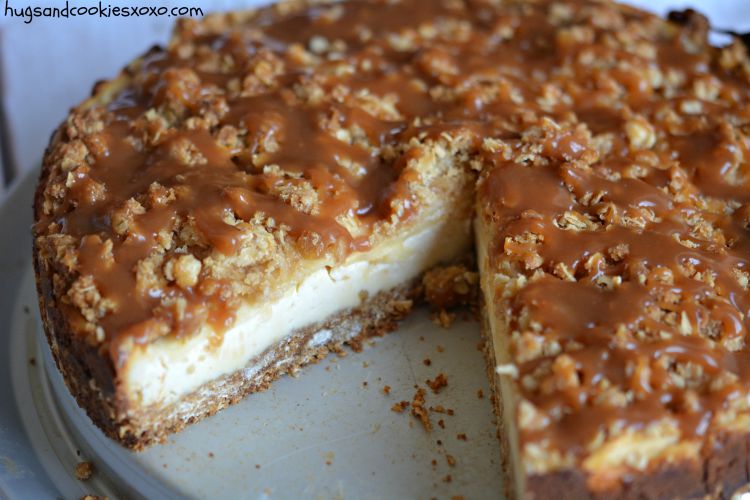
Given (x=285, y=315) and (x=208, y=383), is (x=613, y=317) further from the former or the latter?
(x=208, y=383)

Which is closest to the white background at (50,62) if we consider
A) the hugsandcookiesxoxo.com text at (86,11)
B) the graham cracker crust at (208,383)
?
the hugsandcookiesxoxo.com text at (86,11)

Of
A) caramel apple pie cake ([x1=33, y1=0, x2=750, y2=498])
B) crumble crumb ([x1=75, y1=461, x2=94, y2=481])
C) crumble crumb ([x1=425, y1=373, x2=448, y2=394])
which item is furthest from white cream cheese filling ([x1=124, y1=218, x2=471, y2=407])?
crumble crumb ([x1=425, y1=373, x2=448, y2=394])

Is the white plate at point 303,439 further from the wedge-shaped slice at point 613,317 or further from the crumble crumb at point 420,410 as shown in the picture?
the wedge-shaped slice at point 613,317

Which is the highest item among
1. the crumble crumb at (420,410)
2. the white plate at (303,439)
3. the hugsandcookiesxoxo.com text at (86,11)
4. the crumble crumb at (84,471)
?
the hugsandcookiesxoxo.com text at (86,11)

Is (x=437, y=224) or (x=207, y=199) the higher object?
(x=207, y=199)

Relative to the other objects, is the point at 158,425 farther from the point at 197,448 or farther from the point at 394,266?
the point at 394,266

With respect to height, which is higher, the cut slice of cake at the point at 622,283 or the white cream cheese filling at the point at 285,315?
the cut slice of cake at the point at 622,283

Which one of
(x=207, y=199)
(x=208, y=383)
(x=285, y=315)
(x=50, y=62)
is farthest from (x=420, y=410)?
(x=50, y=62)

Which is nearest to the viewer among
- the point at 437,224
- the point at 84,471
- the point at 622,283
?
the point at 622,283
